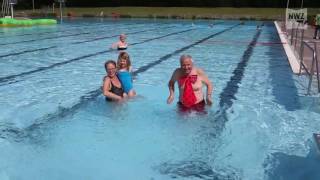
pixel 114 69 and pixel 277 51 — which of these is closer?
pixel 114 69

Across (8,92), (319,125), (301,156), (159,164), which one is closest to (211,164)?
(159,164)

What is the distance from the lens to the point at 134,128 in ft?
18.5

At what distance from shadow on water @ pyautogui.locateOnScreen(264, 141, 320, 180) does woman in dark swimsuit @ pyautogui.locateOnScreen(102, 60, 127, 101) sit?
2.73 meters

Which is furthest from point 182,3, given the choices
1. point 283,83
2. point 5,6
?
point 283,83

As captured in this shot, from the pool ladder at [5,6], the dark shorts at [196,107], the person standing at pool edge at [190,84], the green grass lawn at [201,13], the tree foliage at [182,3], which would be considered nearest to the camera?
the person standing at pool edge at [190,84]

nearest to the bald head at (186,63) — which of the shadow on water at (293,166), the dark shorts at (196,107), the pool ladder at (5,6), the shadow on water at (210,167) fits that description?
the dark shorts at (196,107)

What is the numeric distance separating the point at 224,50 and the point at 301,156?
992 cm

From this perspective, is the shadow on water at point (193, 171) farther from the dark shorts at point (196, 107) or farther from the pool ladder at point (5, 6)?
the pool ladder at point (5, 6)

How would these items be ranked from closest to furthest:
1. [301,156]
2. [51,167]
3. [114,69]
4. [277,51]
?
1. [51,167]
2. [301,156]
3. [114,69]
4. [277,51]

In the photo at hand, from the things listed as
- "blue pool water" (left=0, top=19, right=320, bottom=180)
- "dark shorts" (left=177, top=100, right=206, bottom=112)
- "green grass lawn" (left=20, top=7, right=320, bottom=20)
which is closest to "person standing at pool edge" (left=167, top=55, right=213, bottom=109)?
"dark shorts" (left=177, top=100, right=206, bottom=112)

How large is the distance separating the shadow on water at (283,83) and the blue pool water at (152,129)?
0.07 feet

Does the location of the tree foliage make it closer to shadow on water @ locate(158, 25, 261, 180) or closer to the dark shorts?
shadow on water @ locate(158, 25, 261, 180)

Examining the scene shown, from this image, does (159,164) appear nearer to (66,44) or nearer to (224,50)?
(224,50)

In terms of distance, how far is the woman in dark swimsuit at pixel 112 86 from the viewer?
655 centimetres
